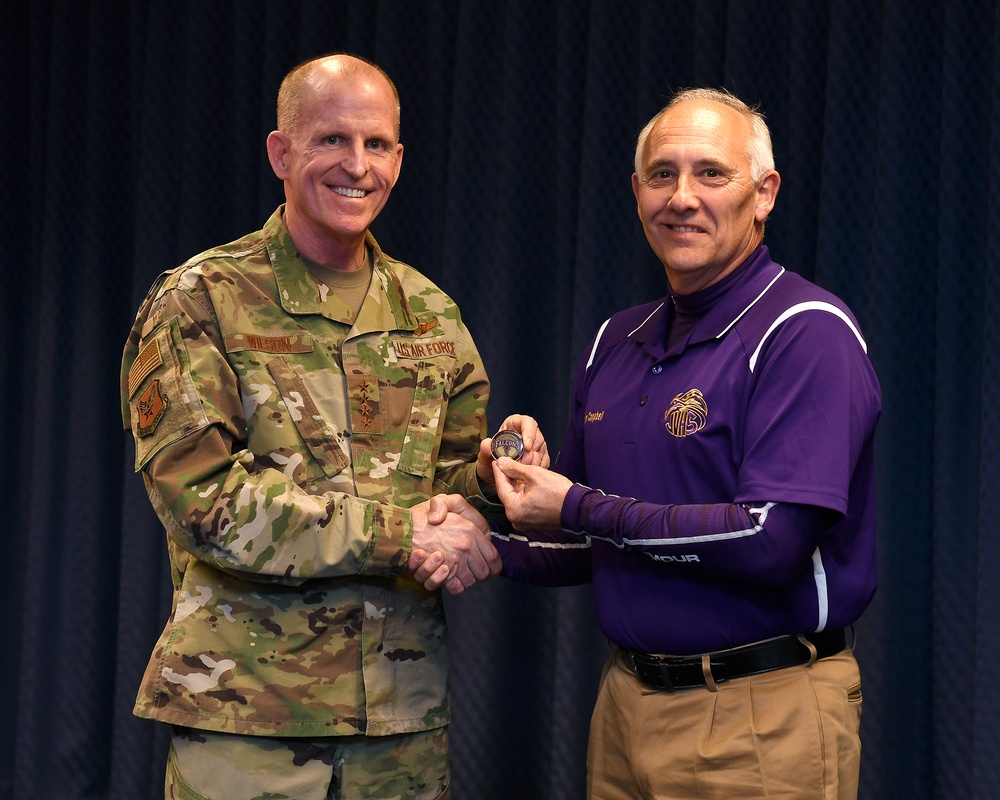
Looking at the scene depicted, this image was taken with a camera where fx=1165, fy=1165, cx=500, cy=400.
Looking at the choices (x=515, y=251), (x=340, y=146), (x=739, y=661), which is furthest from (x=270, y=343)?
(x=515, y=251)

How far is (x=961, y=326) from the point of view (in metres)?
2.63

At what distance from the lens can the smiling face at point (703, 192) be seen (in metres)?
2.06

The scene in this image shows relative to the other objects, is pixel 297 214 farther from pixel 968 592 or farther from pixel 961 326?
pixel 968 592

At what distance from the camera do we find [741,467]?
74.4 inches

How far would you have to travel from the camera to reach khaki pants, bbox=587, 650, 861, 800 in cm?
190

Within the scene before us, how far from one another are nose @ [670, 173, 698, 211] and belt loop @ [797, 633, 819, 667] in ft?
2.50

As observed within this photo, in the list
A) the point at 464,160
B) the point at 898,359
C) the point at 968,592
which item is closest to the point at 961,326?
the point at 898,359

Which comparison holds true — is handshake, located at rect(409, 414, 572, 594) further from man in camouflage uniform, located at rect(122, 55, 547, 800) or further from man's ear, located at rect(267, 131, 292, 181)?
man's ear, located at rect(267, 131, 292, 181)

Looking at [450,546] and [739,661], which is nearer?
[739,661]

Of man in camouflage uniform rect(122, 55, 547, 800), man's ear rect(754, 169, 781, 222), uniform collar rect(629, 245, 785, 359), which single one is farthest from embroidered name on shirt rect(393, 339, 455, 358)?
man's ear rect(754, 169, 781, 222)

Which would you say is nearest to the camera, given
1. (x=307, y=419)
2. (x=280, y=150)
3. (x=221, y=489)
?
(x=221, y=489)

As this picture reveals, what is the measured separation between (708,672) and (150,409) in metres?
1.08

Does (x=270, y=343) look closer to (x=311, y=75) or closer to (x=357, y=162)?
(x=357, y=162)

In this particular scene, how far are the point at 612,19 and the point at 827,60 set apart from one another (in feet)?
1.90
